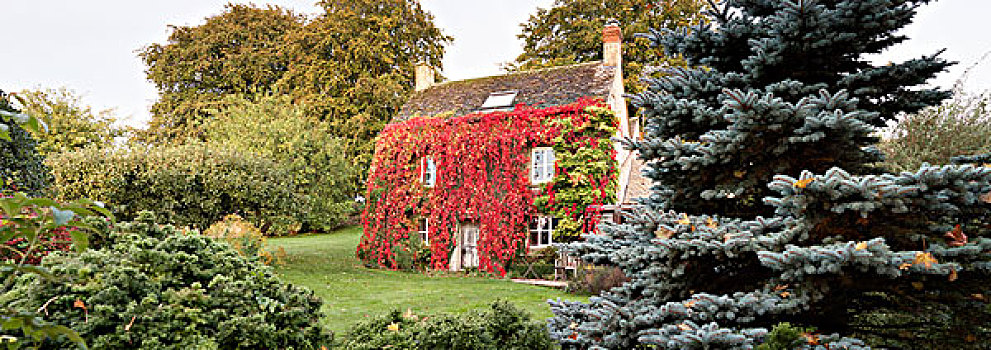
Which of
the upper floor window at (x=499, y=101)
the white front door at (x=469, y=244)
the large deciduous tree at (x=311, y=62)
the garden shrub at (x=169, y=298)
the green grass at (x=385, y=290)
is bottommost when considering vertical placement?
the green grass at (x=385, y=290)

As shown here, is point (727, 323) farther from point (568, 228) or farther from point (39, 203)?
point (568, 228)

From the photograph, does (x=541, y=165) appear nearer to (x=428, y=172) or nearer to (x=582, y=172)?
(x=582, y=172)

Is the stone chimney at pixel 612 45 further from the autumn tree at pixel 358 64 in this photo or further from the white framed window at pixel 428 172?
the autumn tree at pixel 358 64

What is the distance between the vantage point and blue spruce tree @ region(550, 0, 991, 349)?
2781mm

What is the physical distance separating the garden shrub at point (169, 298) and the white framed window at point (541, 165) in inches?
430

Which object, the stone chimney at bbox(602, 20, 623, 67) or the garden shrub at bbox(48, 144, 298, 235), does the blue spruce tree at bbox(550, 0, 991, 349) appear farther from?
the stone chimney at bbox(602, 20, 623, 67)

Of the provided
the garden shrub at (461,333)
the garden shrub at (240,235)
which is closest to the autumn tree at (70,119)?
the garden shrub at (240,235)

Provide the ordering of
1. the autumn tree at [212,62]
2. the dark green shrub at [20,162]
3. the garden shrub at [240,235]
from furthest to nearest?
the autumn tree at [212,62] → the garden shrub at [240,235] → the dark green shrub at [20,162]

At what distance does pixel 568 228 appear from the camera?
44.0 feet

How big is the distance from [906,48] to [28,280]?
20.5 ft

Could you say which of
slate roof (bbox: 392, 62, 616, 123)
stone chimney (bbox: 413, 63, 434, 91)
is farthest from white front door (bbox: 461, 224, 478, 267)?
stone chimney (bbox: 413, 63, 434, 91)

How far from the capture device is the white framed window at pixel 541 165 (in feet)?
46.9

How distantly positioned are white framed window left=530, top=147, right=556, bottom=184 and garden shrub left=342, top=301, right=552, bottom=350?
10065mm

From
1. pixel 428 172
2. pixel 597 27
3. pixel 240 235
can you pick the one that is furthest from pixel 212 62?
pixel 597 27
